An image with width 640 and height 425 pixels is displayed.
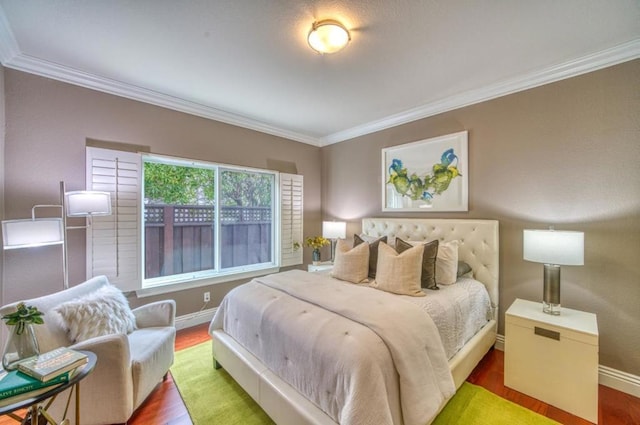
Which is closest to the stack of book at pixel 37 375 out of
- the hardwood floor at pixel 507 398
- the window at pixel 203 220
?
the hardwood floor at pixel 507 398

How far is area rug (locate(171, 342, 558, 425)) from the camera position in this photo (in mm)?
1729

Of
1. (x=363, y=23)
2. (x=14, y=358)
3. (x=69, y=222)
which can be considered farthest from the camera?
(x=69, y=222)

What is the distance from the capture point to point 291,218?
4.14 m

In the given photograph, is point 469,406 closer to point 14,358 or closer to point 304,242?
point 14,358

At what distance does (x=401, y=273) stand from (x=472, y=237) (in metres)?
1.13

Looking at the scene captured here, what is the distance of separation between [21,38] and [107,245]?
176 cm

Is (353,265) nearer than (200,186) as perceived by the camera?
Yes

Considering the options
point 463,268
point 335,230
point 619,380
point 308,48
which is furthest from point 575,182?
point 335,230

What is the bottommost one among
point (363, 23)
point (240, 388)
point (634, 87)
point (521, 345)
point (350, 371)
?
point (240, 388)

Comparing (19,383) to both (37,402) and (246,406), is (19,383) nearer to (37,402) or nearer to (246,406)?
(37,402)

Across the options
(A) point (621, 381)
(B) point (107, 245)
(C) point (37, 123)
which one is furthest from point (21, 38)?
(A) point (621, 381)

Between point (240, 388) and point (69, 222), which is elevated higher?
point (69, 222)

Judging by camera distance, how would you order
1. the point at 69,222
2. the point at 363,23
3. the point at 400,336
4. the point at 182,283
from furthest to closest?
1. the point at 182,283
2. the point at 69,222
3. the point at 363,23
4. the point at 400,336

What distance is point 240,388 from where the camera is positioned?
2061 mm
